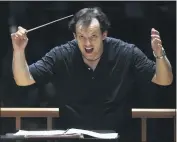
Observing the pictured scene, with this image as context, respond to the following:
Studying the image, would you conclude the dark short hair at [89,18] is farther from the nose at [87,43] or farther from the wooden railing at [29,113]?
the wooden railing at [29,113]

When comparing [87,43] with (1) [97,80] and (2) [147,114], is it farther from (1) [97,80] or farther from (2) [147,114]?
(2) [147,114]

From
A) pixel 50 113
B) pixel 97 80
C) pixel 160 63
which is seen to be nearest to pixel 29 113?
pixel 50 113

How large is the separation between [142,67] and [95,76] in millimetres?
242

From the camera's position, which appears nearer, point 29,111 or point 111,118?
point 111,118

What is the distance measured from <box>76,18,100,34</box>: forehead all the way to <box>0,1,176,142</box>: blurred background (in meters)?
0.54

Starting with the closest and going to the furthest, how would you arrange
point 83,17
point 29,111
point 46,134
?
point 46,134 < point 83,17 < point 29,111

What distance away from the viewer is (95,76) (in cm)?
277

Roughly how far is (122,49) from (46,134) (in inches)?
29.5

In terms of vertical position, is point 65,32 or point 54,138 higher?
point 65,32

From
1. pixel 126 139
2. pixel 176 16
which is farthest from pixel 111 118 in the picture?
pixel 176 16

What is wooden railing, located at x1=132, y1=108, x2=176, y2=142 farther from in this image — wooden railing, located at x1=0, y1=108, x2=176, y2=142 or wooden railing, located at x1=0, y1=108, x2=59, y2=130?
wooden railing, located at x1=0, y1=108, x2=59, y2=130

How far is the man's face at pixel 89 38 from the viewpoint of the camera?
2623 mm

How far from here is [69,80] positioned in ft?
9.15

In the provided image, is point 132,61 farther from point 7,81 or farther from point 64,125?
point 7,81
